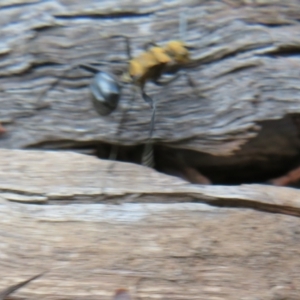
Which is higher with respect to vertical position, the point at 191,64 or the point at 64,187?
the point at 191,64

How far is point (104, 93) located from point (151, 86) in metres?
0.19

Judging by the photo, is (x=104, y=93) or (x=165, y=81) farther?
(x=165, y=81)

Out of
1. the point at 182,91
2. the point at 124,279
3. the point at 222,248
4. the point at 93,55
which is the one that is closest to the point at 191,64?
the point at 182,91

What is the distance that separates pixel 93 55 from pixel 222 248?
2.62 feet

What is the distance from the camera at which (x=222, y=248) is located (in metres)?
1.36

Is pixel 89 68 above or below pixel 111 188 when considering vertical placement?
above

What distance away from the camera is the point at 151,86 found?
1.74 meters

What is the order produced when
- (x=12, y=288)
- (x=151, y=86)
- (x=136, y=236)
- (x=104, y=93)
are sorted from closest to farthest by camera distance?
1. (x=12, y=288)
2. (x=136, y=236)
3. (x=104, y=93)
4. (x=151, y=86)

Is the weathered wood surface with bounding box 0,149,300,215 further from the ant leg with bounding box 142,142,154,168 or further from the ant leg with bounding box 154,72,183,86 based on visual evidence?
the ant leg with bounding box 154,72,183,86

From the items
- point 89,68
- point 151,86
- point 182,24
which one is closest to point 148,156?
point 151,86

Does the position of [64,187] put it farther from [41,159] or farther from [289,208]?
[289,208]

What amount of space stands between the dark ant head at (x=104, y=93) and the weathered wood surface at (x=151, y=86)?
0.04 m

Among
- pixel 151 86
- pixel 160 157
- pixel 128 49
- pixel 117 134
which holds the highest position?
pixel 128 49

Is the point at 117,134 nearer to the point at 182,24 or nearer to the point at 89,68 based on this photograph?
the point at 89,68
